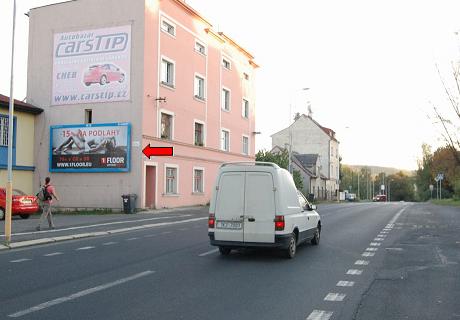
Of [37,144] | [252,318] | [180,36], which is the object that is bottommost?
[252,318]

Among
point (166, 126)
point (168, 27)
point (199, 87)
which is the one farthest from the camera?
point (199, 87)

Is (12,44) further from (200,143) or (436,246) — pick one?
(200,143)

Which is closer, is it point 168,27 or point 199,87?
point 168,27

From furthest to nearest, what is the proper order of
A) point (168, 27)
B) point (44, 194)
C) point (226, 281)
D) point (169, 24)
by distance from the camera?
point (168, 27), point (169, 24), point (44, 194), point (226, 281)

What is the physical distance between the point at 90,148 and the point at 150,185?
4.25 m

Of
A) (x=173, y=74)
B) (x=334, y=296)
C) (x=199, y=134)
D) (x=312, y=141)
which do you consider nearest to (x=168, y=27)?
(x=173, y=74)

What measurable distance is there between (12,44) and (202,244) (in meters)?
7.65

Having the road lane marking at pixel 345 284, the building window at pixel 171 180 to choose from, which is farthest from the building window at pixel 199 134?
the road lane marking at pixel 345 284

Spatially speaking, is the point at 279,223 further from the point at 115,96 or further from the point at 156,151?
the point at 115,96

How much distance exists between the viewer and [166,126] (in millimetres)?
33531

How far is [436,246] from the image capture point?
553 inches

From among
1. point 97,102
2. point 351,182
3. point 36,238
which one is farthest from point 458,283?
point 351,182

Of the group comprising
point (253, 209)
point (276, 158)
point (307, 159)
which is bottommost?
point (253, 209)

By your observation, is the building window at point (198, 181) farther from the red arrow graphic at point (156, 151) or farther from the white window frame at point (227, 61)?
the white window frame at point (227, 61)
